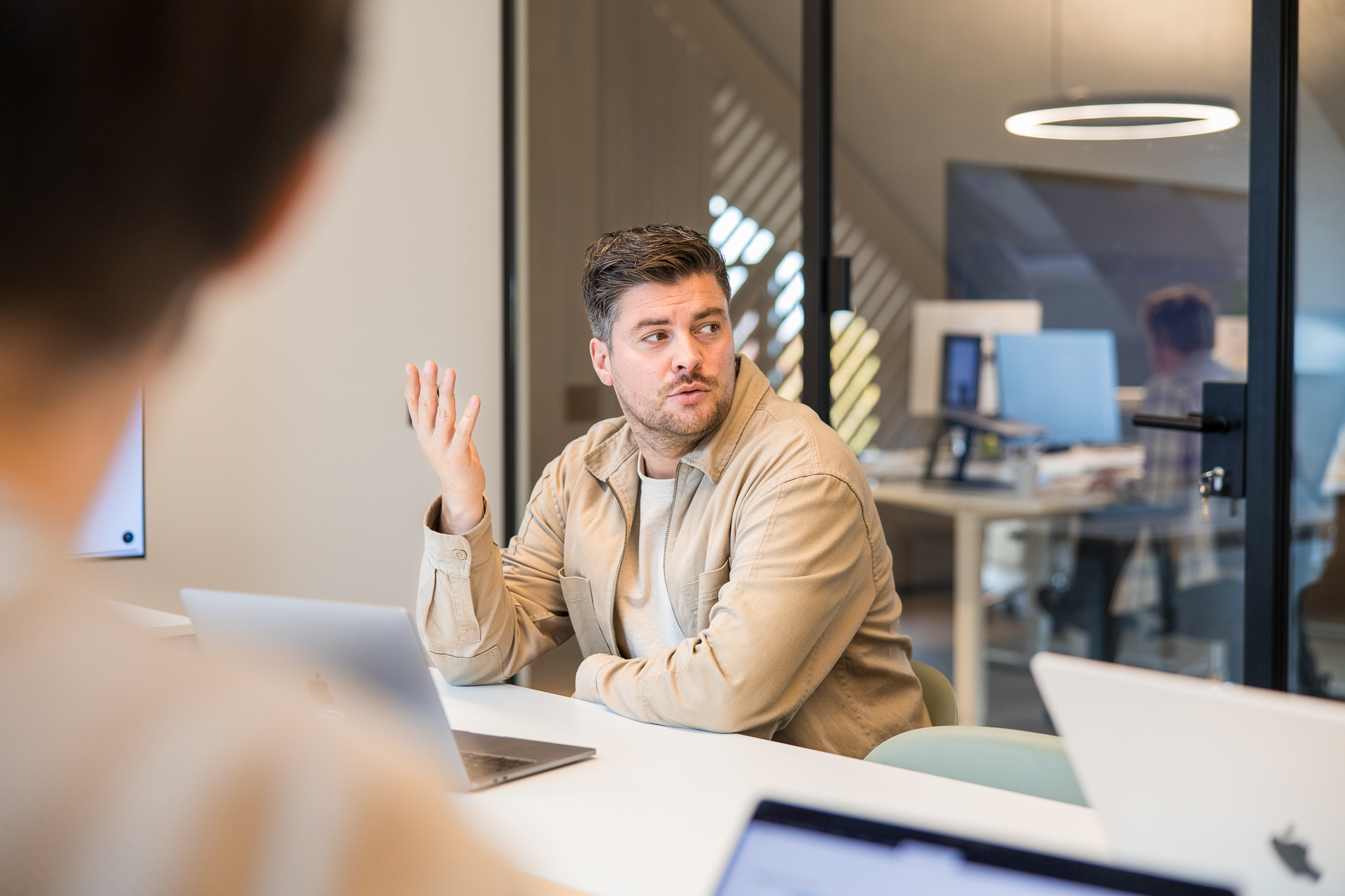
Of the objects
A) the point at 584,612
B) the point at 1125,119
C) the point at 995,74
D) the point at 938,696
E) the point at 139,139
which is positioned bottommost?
the point at 938,696

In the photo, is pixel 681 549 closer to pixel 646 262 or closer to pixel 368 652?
pixel 646 262

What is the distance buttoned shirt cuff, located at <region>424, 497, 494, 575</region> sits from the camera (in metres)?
1.85

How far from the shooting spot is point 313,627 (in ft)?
4.47

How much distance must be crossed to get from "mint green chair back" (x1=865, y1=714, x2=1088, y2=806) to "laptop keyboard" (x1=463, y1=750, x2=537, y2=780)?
0.46 metres

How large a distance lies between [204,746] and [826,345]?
2.68 metres

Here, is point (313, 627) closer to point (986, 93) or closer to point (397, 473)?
point (986, 93)

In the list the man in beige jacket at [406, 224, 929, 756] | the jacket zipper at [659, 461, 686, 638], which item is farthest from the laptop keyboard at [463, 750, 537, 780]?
the jacket zipper at [659, 461, 686, 638]

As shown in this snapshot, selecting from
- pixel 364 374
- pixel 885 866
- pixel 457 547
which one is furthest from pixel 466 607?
pixel 364 374

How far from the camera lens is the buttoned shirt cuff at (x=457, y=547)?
6.08ft

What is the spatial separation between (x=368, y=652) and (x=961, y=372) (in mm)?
1791

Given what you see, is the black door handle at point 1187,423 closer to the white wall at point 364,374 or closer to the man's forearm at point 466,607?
the man's forearm at point 466,607

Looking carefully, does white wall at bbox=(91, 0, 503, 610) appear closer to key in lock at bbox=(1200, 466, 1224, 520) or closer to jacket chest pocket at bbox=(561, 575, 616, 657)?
jacket chest pocket at bbox=(561, 575, 616, 657)

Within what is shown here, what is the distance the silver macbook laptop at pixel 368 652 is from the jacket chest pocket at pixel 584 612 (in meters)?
0.49

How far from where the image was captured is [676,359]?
6.38 feet
